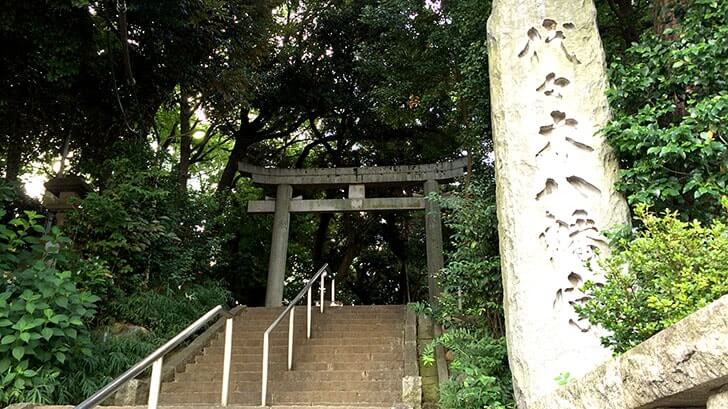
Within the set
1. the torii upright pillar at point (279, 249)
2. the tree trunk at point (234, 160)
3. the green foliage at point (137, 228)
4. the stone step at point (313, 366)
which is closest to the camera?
the stone step at point (313, 366)

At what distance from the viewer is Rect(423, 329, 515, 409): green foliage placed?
3.52 meters

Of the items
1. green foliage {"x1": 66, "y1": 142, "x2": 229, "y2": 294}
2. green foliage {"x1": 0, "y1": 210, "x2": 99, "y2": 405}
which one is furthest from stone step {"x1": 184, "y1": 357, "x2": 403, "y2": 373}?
green foliage {"x1": 66, "y1": 142, "x2": 229, "y2": 294}

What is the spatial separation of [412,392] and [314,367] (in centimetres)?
148

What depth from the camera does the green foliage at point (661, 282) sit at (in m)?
1.82

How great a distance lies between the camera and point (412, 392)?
4160 millimetres

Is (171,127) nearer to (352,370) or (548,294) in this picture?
(352,370)

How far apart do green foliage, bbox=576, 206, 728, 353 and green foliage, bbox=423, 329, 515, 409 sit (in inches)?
56.3

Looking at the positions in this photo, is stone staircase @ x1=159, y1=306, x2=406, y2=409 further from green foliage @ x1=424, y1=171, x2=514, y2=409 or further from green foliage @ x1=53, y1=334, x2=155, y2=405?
green foliage @ x1=424, y1=171, x2=514, y2=409

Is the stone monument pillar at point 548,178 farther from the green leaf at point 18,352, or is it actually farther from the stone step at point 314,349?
the green leaf at point 18,352

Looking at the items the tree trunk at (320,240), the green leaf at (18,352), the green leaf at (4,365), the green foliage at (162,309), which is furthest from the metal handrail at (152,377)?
the tree trunk at (320,240)

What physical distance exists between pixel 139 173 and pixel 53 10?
7.30 feet

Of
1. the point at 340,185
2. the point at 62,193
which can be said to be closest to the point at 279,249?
the point at 340,185

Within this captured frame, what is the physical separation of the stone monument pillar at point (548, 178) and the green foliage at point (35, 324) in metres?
3.62

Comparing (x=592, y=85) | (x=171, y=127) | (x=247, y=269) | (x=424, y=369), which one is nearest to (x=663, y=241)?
(x=592, y=85)
